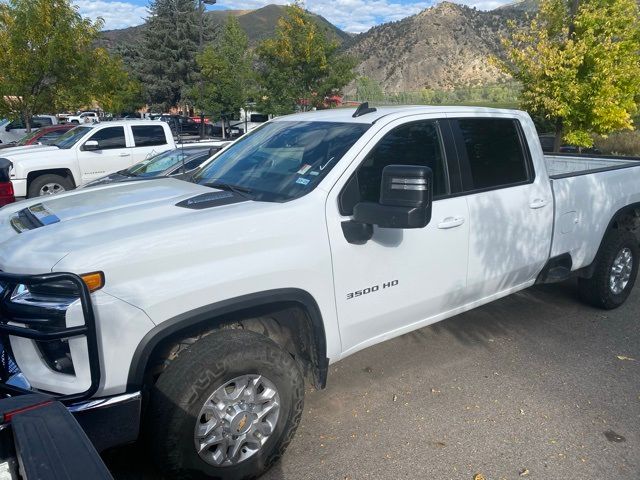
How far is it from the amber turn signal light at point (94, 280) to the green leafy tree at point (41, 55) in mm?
16676

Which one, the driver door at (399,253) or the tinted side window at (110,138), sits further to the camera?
the tinted side window at (110,138)

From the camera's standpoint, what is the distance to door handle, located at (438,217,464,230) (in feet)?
11.0

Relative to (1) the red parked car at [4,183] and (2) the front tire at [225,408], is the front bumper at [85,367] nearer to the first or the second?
(2) the front tire at [225,408]

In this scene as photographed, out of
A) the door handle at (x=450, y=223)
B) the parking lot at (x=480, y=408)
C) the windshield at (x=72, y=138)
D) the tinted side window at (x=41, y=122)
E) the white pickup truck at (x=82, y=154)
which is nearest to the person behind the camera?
the parking lot at (x=480, y=408)

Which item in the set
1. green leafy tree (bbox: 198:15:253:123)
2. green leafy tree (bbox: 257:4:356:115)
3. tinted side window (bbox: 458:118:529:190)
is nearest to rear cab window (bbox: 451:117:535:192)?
tinted side window (bbox: 458:118:529:190)

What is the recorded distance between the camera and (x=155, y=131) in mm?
12352

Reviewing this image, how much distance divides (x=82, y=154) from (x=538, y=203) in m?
9.88

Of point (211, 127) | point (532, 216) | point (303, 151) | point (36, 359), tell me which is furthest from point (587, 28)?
point (211, 127)

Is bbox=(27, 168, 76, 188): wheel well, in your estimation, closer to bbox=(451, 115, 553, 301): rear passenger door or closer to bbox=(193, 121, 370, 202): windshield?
bbox=(193, 121, 370, 202): windshield

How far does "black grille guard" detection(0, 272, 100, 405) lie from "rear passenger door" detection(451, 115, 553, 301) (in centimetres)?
238

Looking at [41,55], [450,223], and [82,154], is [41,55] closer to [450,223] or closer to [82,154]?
[82,154]

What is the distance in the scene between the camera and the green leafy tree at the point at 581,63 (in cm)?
1095

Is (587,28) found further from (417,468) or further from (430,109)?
A: (417,468)

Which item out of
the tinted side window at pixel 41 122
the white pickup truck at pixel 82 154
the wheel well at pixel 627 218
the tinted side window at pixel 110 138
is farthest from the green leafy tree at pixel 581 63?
the tinted side window at pixel 41 122
